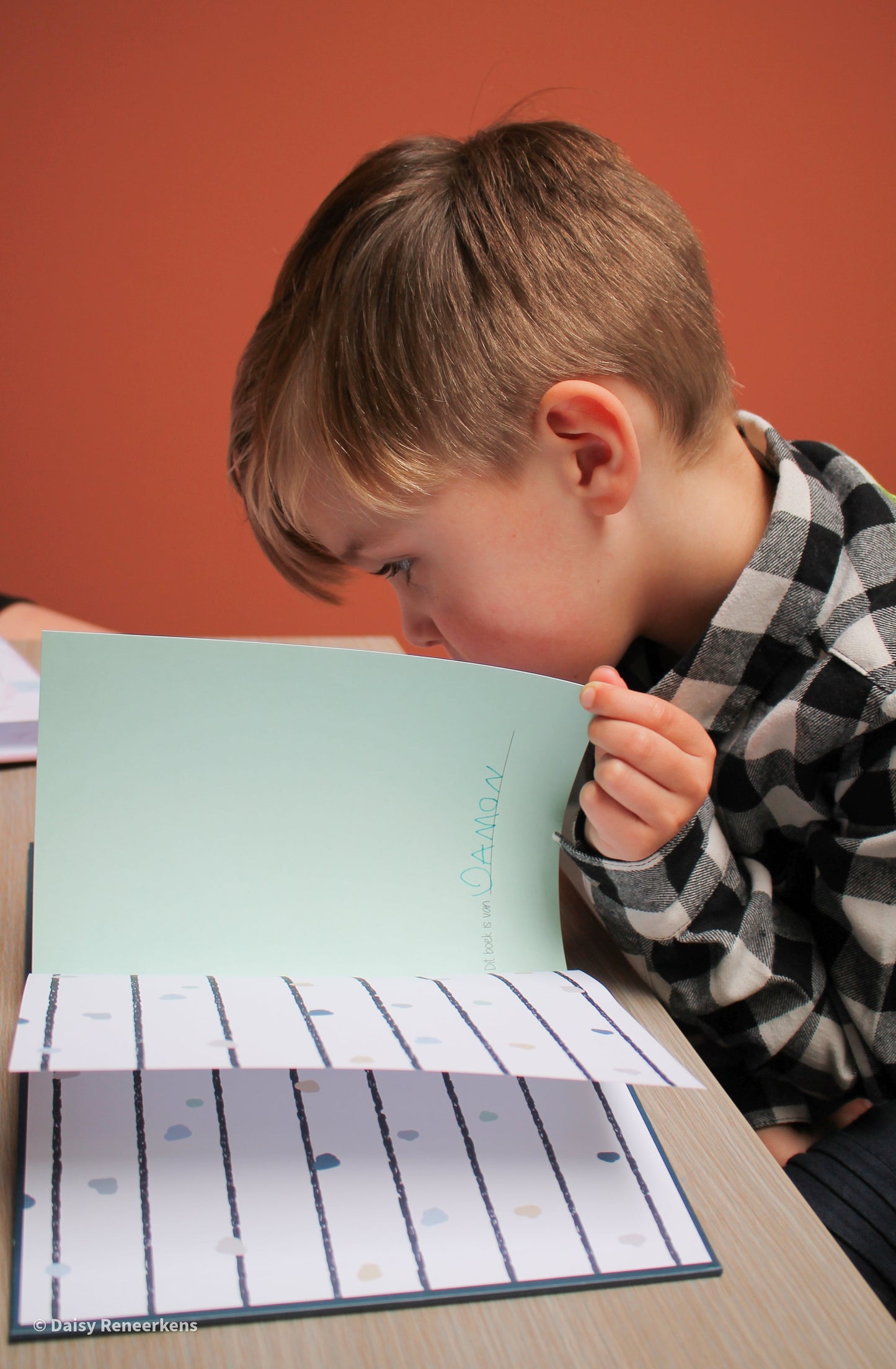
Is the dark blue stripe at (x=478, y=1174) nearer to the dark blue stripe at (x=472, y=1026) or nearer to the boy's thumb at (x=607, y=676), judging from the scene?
the dark blue stripe at (x=472, y=1026)

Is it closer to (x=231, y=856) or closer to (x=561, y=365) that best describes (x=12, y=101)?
(x=561, y=365)

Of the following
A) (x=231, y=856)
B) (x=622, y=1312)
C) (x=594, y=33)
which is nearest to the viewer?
(x=622, y=1312)

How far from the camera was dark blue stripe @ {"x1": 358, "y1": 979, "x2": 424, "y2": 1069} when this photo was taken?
31 centimetres

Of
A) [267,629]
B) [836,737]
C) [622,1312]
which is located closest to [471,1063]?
[622,1312]

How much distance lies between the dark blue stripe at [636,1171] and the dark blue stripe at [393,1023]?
89mm

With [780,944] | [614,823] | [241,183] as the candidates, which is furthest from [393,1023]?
[241,183]

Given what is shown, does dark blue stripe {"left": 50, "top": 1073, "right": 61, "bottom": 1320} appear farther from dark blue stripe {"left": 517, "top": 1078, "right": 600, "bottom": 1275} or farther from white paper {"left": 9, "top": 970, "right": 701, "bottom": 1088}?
dark blue stripe {"left": 517, "top": 1078, "right": 600, "bottom": 1275}

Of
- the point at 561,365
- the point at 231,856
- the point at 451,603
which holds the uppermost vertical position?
the point at 561,365

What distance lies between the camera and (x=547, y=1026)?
0.35 meters

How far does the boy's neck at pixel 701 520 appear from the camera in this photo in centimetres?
62

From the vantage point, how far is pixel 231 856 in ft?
1.27

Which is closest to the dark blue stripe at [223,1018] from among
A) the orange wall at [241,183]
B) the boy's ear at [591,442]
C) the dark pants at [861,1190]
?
the dark pants at [861,1190]

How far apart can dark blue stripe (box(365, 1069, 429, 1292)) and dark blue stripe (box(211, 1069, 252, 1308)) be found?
0.16 feet

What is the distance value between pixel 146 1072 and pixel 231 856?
84 millimetres
